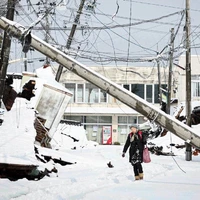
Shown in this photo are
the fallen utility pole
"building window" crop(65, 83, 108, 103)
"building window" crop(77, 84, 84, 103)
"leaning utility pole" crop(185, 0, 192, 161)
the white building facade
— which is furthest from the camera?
→ "building window" crop(77, 84, 84, 103)

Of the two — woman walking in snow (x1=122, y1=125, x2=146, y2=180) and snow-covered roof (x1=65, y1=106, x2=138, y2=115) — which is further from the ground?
snow-covered roof (x1=65, y1=106, x2=138, y2=115)

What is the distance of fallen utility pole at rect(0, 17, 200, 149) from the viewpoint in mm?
7090

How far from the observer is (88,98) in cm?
4750

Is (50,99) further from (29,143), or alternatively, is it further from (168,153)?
(168,153)

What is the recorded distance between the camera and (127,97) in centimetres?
725

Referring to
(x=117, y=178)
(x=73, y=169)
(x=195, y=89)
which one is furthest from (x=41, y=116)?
(x=195, y=89)

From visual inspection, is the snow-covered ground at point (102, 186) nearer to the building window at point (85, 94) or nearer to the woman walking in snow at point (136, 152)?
the woman walking in snow at point (136, 152)

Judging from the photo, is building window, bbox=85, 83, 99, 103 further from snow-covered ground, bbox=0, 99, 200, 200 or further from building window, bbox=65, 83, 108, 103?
snow-covered ground, bbox=0, 99, 200, 200

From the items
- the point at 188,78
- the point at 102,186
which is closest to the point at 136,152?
the point at 102,186

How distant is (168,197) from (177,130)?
240cm

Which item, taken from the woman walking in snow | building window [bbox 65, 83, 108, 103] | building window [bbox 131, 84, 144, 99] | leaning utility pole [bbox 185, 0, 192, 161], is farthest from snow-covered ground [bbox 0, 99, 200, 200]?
building window [bbox 65, 83, 108, 103]

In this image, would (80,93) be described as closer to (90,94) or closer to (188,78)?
(90,94)

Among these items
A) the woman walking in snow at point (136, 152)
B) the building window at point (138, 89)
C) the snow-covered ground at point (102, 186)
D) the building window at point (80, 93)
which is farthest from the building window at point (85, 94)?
the woman walking in snow at point (136, 152)

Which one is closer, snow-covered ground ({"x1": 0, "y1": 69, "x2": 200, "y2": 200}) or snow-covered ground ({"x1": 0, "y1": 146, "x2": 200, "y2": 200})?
snow-covered ground ({"x1": 0, "y1": 146, "x2": 200, "y2": 200})
